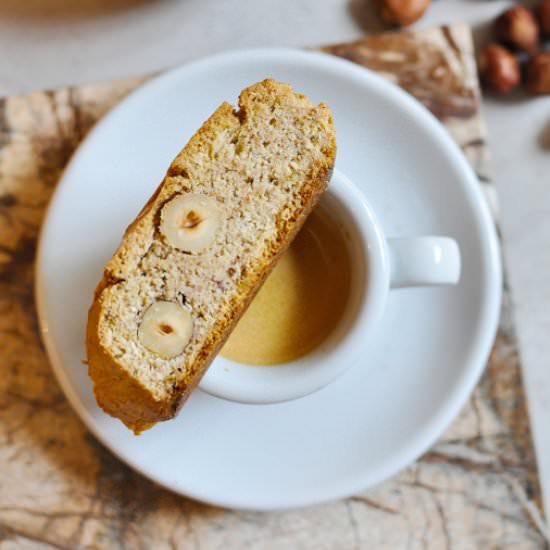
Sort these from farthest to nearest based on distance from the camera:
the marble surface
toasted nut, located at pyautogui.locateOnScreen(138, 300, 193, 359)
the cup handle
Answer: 1. the marble surface
2. the cup handle
3. toasted nut, located at pyautogui.locateOnScreen(138, 300, 193, 359)

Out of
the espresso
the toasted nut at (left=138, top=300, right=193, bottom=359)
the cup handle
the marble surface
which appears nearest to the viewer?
the toasted nut at (left=138, top=300, right=193, bottom=359)

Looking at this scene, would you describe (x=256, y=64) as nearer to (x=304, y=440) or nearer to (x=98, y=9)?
(x=98, y=9)

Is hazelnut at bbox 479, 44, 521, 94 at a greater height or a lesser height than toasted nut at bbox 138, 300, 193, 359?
lesser

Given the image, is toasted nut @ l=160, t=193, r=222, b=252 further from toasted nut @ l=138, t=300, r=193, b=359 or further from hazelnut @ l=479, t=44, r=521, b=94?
hazelnut @ l=479, t=44, r=521, b=94

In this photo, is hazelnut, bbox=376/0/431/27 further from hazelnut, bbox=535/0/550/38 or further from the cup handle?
the cup handle

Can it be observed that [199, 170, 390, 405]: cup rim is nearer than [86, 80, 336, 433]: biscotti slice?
No

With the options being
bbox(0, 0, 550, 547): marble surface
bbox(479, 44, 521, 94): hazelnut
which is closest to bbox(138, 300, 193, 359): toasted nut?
bbox(0, 0, 550, 547): marble surface

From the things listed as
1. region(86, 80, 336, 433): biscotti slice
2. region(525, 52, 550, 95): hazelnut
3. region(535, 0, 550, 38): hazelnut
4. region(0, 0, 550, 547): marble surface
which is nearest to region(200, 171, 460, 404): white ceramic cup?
region(86, 80, 336, 433): biscotti slice

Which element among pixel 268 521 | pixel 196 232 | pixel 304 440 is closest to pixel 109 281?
pixel 196 232
